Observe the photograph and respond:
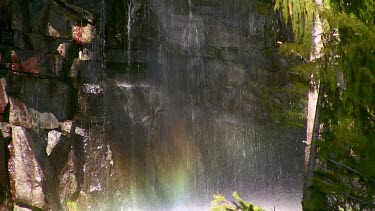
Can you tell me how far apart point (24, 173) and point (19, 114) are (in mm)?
1361

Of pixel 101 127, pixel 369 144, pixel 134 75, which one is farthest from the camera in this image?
pixel 134 75

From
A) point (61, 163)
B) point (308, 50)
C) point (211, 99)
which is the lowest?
point (61, 163)

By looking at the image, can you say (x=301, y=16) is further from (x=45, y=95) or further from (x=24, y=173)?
(x=45, y=95)

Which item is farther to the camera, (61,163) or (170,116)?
(170,116)

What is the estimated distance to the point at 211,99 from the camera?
14352mm

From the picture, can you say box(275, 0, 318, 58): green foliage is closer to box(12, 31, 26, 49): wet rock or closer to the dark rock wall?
the dark rock wall

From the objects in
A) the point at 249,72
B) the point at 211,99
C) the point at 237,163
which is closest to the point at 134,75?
the point at 211,99

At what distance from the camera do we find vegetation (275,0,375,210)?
351 cm

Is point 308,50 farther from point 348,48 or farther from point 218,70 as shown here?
point 218,70

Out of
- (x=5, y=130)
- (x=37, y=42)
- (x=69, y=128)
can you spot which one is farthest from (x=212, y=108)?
(x=5, y=130)

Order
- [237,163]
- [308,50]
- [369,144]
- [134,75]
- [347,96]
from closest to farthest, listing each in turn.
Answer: [369,144] → [347,96] → [308,50] → [134,75] → [237,163]

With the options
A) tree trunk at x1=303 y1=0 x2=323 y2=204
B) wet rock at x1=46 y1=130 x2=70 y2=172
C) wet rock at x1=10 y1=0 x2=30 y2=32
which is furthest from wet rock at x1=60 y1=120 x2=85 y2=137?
tree trunk at x1=303 y1=0 x2=323 y2=204

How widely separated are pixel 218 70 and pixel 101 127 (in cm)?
464

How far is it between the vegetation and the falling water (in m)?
8.79
